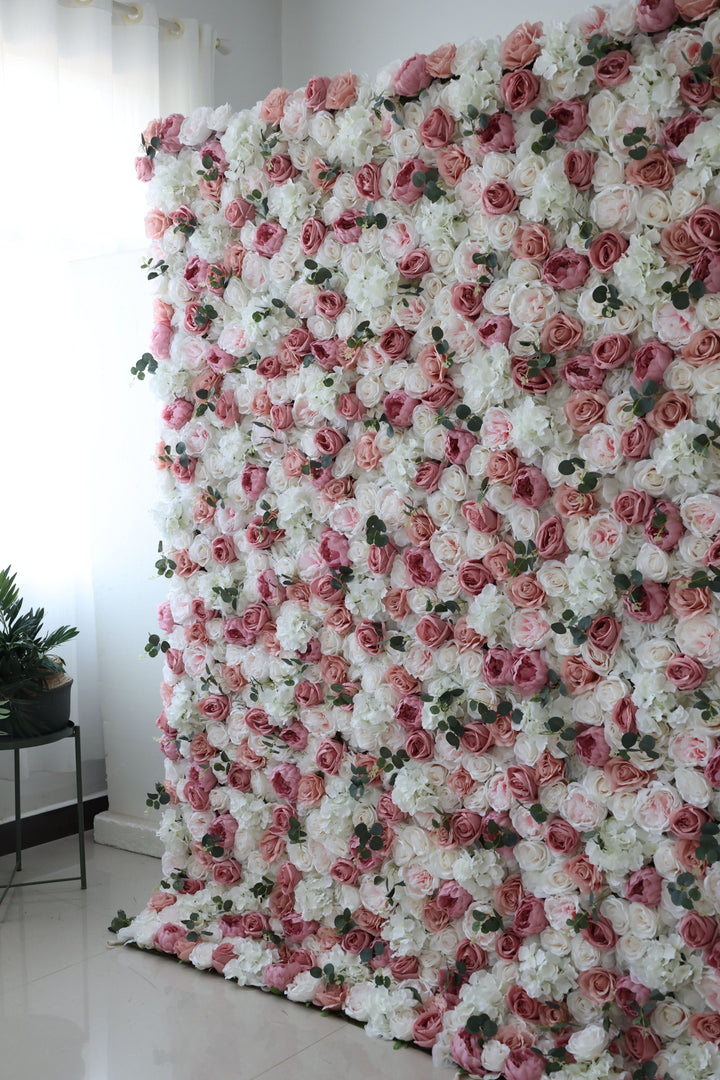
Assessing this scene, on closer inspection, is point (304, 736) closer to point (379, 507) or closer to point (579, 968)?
point (379, 507)

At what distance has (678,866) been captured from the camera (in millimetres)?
1947

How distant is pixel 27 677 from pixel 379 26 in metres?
2.33

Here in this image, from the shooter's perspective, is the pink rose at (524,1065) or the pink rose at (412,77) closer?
the pink rose at (524,1065)

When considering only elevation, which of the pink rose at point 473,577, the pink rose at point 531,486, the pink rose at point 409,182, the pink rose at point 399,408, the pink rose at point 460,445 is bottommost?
the pink rose at point 473,577

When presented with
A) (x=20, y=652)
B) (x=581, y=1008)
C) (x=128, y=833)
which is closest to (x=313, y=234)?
(x=20, y=652)

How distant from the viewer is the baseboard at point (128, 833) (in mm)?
3297

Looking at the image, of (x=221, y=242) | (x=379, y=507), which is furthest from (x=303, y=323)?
(x=379, y=507)

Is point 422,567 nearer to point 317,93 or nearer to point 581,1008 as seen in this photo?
point 581,1008

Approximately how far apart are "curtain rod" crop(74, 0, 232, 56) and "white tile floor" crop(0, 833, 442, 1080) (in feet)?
8.76

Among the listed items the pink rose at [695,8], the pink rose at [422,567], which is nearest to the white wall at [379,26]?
the pink rose at [695,8]

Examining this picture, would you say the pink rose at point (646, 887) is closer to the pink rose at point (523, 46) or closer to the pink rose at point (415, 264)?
the pink rose at point (415, 264)

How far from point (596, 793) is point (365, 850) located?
60 centimetres

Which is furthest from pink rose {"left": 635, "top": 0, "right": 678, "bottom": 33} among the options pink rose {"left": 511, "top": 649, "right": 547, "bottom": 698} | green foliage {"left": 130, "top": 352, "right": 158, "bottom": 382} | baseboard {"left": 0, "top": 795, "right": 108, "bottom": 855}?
baseboard {"left": 0, "top": 795, "right": 108, "bottom": 855}

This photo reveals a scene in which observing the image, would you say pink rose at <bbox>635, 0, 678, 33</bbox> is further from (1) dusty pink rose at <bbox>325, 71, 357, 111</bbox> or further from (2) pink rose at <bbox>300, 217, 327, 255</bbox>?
(2) pink rose at <bbox>300, 217, 327, 255</bbox>
